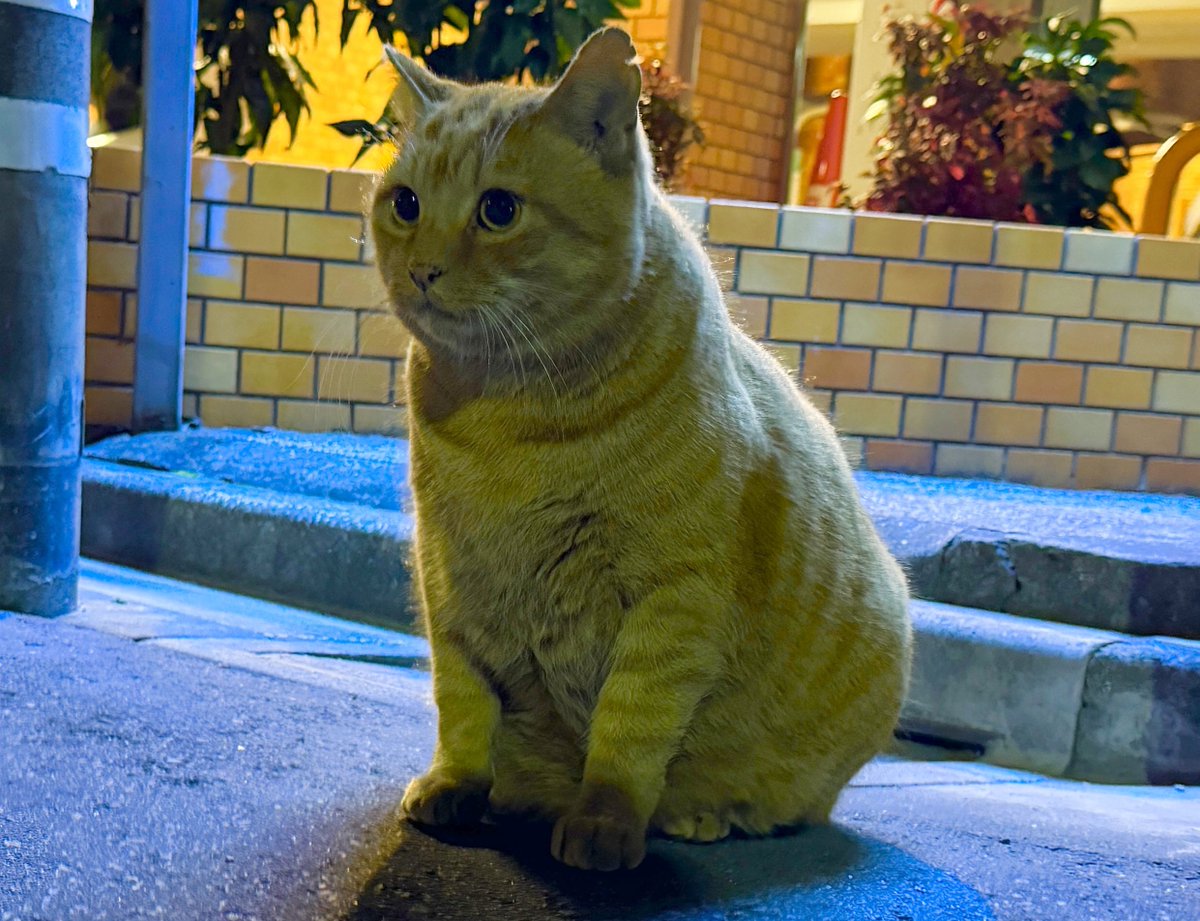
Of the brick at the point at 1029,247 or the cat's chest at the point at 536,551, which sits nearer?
the cat's chest at the point at 536,551

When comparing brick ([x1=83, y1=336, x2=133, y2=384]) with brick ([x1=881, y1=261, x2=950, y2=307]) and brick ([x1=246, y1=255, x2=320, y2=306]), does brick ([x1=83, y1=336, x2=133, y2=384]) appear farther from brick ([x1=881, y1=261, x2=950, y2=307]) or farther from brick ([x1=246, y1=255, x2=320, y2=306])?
brick ([x1=881, y1=261, x2=950, y2=307])

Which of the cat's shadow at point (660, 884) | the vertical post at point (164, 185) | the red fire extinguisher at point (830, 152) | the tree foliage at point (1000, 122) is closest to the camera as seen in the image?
the cat's shadow at point (660, 884)

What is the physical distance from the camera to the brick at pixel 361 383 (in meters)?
3.62

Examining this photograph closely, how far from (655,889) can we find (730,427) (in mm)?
503

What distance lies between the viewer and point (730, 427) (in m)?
1.43

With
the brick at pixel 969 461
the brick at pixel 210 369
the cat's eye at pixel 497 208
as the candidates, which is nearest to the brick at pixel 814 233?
the brick at pixel 969 461

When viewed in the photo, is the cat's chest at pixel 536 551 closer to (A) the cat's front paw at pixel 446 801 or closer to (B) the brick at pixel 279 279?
(A) the cat's front paw at pixel 446 801

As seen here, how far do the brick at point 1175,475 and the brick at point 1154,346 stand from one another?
286 mm

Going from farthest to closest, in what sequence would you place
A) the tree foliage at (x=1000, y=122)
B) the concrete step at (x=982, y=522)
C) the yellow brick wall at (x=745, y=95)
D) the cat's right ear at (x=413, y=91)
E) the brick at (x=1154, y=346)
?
the yellow brick wall at (x=745, y=95)
the tree foliage at (x=1000, y=122)
the brick at (x=1154, y=346)
the concrete step at (x=982, y=522)
the cat's right ear at (x=413, y=91)

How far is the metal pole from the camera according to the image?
215 cm

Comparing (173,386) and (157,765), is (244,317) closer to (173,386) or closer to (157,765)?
(173,386)

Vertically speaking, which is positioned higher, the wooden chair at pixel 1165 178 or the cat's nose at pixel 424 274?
the wooden chair at pixel 1165 178

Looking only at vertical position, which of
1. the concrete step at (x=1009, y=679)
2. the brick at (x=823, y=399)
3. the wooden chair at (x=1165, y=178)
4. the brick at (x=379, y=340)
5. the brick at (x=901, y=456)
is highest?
the wooden chair at (x=1165, y=178)

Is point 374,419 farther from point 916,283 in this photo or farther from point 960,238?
point 960,238
